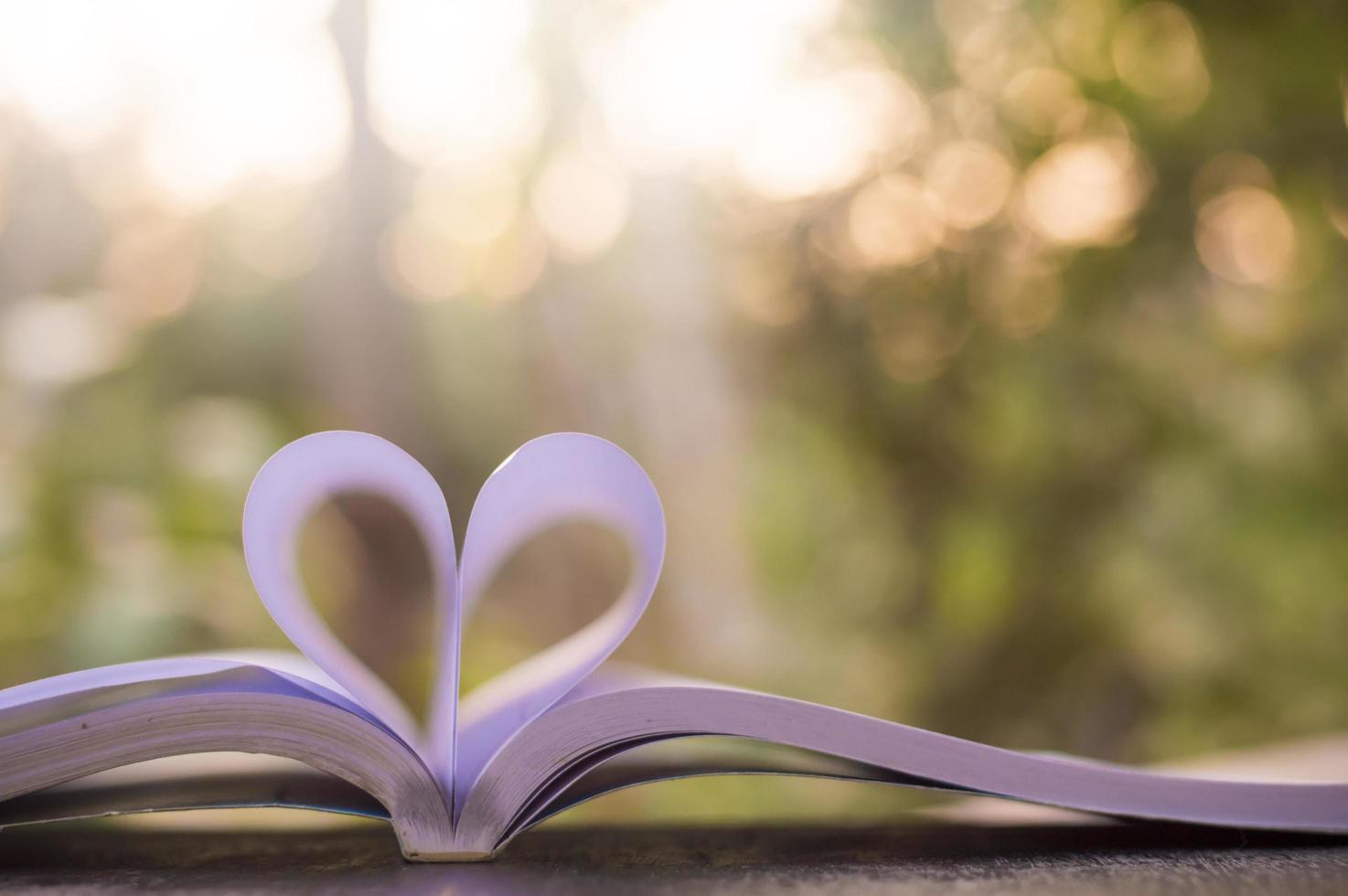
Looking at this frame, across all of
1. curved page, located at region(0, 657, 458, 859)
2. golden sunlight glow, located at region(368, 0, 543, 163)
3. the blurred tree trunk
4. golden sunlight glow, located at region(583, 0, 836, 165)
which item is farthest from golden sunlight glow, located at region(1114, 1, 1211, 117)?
curved page, located at region(0, 657, 458, 859)

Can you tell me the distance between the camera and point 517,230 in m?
1.95

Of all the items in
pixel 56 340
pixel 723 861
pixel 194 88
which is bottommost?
pixel 56 340

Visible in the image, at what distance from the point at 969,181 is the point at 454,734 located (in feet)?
6.20

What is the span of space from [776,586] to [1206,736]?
1.01m

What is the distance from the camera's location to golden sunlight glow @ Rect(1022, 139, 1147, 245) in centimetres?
188

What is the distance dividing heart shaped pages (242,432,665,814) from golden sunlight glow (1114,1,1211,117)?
1.95m

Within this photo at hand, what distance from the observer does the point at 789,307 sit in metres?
2.00

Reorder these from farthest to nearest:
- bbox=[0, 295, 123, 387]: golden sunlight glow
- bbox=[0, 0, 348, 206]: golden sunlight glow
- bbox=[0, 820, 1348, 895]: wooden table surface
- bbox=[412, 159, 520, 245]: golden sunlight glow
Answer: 1. bbox=[412, 159, 520, 245]: golden sunlight glow
2. bbox=[0, 0, 348, 206]: golden sunlight glow
3. bbox=[0, 295, 123, 387]: golden sunlight glow
4. bbox=[0, 820, 1348, 895]: wooden table surface

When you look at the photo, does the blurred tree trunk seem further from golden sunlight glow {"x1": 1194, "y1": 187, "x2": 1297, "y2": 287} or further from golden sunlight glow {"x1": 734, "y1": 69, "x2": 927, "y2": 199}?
golden sunlight glow {"x1": 1194, "y1": 187, "x2": 1297, "y2": 287}

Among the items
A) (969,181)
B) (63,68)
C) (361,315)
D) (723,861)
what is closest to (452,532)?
(723,861)

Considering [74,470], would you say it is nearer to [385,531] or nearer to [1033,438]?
[385,531]

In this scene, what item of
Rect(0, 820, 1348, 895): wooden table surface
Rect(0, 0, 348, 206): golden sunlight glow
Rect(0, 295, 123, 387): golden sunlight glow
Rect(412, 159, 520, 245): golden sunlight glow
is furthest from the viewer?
Rect(412, 159, 520, 245): golden sunlight glow

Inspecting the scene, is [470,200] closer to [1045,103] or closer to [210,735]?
[1045,103]

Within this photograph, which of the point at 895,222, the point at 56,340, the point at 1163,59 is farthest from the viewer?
the point at 895,222
